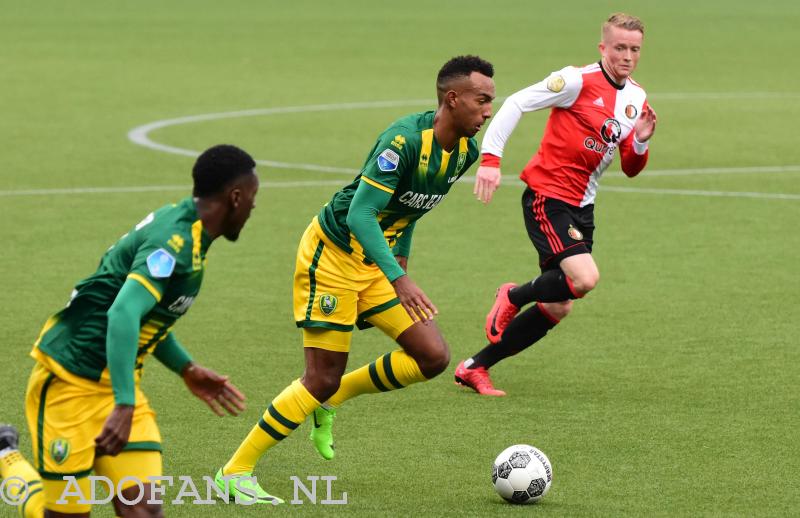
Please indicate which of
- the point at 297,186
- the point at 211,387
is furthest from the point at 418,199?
the point at 297,186

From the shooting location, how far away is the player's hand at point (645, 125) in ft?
33.1

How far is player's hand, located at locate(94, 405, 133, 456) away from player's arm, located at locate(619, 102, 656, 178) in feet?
16.3

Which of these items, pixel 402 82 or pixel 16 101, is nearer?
pixel 16 101

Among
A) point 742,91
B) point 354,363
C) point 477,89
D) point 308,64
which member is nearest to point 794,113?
point 742,91

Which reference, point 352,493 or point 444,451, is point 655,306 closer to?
point 444,451

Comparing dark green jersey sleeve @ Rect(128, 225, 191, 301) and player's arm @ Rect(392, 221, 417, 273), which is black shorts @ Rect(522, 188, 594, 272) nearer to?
player's arm @ Rect(392, 221, 417, 273)

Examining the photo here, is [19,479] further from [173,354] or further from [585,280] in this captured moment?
[585,280]

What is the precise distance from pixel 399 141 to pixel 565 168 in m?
2.36

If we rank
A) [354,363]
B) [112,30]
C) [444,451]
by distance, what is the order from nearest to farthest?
1. [444,451]
2. [354,363]
3. [112,30]

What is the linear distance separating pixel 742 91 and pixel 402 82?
5.98 metres

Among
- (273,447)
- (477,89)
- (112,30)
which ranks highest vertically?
(477,89)

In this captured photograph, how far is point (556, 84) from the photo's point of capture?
33.4 feet

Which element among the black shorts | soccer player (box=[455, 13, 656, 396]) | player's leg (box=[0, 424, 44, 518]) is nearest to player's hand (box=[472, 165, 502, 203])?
soccer player (box=[455, 13, 656, 396])

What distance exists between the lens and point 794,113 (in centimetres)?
2436
